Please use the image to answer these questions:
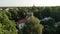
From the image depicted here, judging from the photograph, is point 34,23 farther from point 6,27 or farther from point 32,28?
point 6,27

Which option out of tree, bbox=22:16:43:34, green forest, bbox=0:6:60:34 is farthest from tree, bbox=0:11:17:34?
tree, bbox=22:16:43:34

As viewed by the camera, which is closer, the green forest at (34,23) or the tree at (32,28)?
the green forest at (34,23)

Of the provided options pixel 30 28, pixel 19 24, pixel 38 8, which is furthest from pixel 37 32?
pixel 38 8

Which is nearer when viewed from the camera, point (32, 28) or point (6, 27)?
point (6, 27)

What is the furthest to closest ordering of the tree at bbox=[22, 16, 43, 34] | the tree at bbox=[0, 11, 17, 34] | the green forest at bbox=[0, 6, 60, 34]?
the tree at bbox=[22, 16, 43, 34]
the green forest at bbox=[0, 6, 60, 34]
the tree at bbox=[0, 11, 17, 34]

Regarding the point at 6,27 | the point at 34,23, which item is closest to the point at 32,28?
the point at 34,23

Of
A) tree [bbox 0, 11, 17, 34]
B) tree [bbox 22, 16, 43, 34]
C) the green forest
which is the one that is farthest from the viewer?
tree [bbox 22, 16, 43, 34]

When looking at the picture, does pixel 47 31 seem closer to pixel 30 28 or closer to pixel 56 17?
pixel 30 28

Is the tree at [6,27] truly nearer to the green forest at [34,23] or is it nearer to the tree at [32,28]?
the green forest at [34,23]

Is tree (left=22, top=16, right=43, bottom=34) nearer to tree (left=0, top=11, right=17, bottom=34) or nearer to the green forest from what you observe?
the green forest

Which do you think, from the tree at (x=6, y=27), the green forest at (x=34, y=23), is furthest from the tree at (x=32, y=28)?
the tree at (x=6, y=27)

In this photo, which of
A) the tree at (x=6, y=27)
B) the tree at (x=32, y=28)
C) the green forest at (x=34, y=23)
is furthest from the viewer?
the tree at (x=32, y=28)
